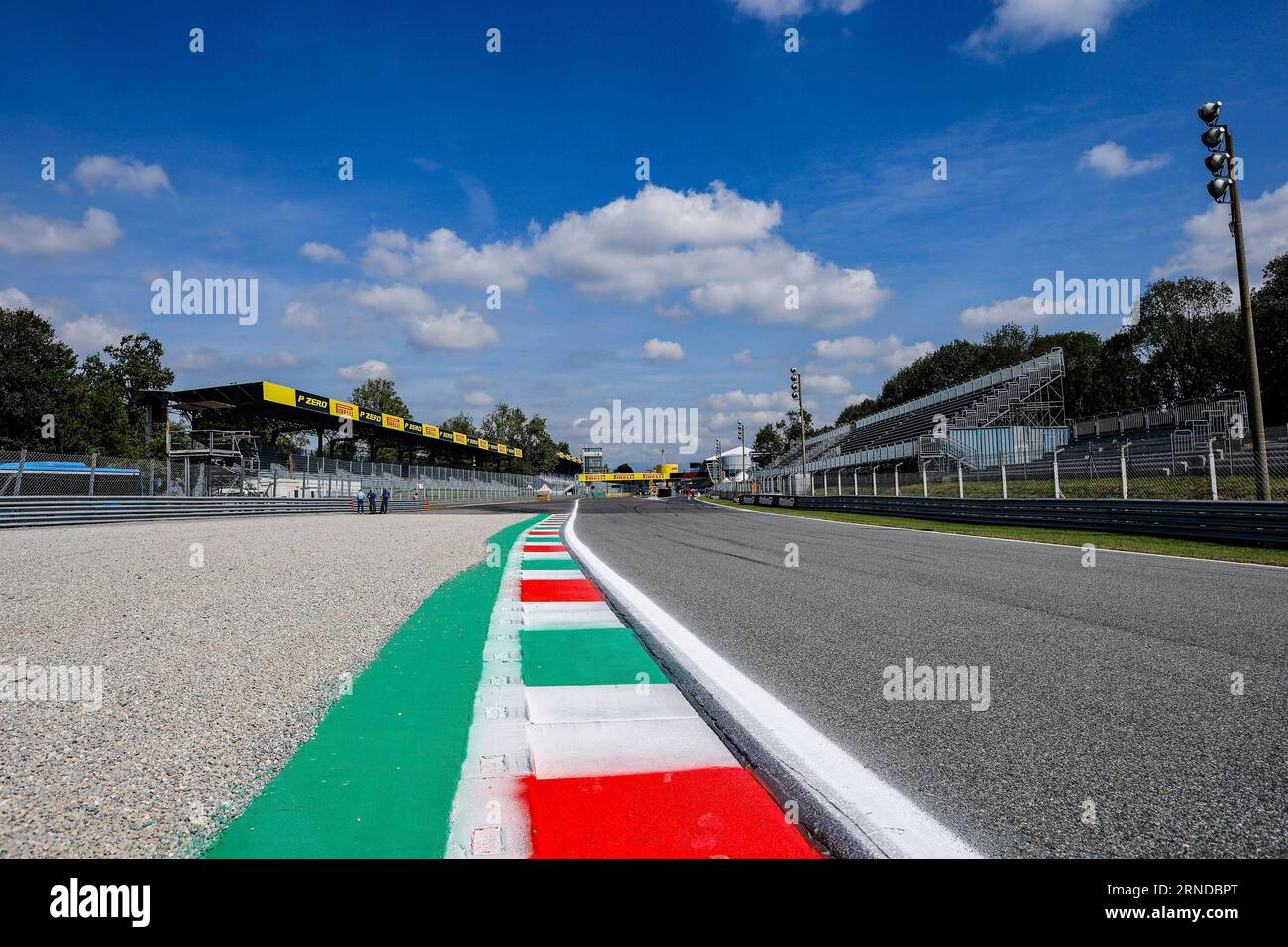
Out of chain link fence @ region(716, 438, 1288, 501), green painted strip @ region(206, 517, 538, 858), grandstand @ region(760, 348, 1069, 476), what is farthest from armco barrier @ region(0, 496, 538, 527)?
grandstand @ region(760, 348, 1069, 476)

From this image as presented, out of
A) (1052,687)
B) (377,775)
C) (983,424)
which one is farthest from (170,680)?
(983,424)

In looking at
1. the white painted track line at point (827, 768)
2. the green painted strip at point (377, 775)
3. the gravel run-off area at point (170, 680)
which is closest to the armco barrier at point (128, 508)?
A: the gravel run-off area at point (170, 680)

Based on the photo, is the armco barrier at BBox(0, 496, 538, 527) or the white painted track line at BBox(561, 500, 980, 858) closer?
the white painted track line at BBox(561, 500, 980, 858)

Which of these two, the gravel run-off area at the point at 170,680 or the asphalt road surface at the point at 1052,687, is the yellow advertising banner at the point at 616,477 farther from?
the asphalt road surface at the point at 1052,687

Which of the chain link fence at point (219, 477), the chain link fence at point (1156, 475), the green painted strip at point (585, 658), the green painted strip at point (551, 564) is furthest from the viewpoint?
the chain link fence at point (219, 477)

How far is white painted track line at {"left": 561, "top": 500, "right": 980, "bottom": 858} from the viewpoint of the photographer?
1.94 metres

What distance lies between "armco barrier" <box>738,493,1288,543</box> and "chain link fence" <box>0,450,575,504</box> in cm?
2435

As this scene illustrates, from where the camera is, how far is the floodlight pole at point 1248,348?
12.4 meters

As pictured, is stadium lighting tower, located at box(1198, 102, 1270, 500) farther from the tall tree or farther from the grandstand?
the tall tree

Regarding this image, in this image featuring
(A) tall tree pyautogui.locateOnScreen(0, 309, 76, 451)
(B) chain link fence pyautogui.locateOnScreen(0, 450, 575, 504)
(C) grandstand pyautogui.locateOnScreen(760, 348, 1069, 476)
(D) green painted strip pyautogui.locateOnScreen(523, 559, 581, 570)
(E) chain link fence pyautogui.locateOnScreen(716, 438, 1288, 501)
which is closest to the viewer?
(D) green painted strip pyautogui.locateOnScreen(523, 559, 581, 570)

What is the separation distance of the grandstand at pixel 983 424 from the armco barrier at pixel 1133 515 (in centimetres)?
1863

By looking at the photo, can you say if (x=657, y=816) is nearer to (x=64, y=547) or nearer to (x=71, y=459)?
(x=64, y=547)

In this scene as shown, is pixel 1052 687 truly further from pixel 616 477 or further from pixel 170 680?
pixel 616 477
